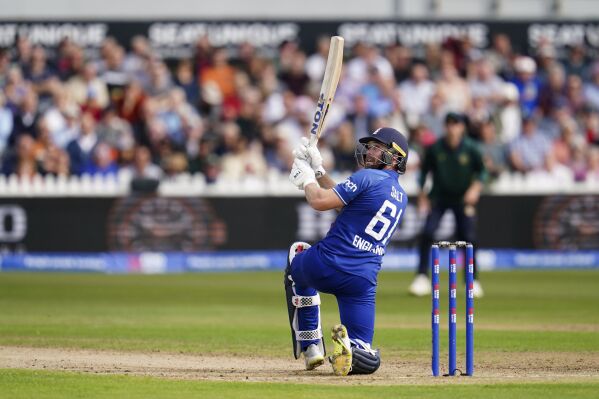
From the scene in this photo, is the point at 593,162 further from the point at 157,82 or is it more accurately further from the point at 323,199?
the point at 323,199

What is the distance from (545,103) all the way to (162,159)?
714 cm

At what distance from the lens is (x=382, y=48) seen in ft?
79.6

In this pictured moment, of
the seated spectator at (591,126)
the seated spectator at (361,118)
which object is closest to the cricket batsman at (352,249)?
the seated spectator at (361,118)

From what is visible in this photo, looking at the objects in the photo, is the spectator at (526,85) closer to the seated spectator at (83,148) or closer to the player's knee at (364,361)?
Answer: the seated spectator at (83,148)

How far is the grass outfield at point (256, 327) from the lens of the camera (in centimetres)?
843

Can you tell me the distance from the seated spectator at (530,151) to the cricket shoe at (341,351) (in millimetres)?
13568

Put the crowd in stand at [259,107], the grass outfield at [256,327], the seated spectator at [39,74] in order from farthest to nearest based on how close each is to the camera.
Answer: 1. the seated spectator at [39,74]
2. the crowd in stand at [259,107]
3. the grass outfield at [256,327]

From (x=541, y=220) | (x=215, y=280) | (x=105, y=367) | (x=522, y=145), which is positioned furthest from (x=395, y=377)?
(x=522, y=145)

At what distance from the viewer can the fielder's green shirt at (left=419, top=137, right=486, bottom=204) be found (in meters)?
15.8

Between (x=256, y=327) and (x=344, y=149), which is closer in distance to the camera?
(x=256, y=327)

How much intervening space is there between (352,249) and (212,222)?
11055 mm

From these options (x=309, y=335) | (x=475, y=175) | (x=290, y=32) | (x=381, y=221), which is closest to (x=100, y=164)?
(x=290, y=32)

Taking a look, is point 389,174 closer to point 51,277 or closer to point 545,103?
point 51,277

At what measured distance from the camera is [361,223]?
9094mm
